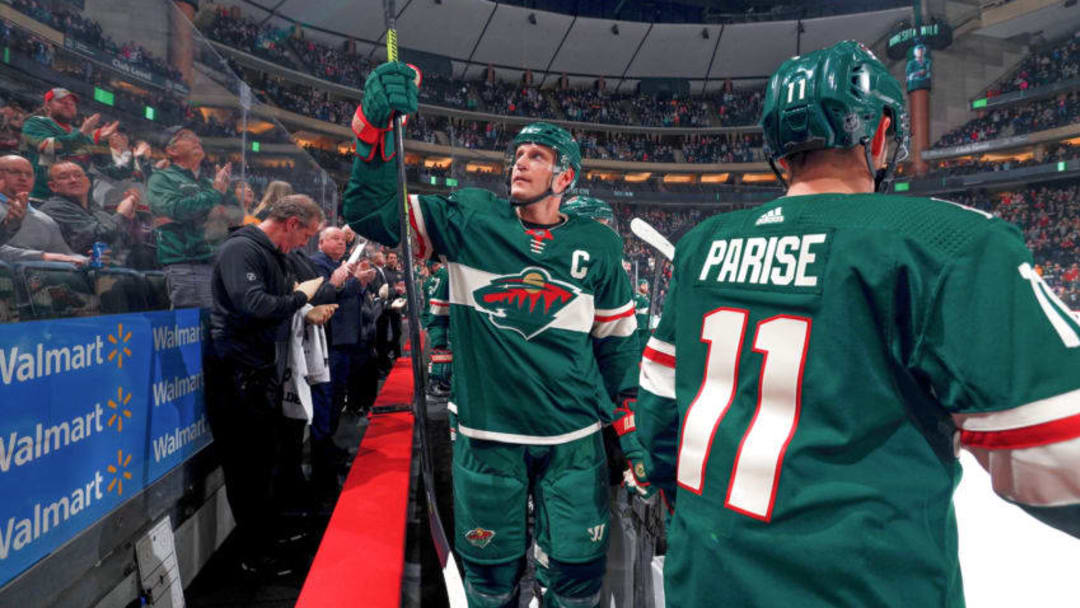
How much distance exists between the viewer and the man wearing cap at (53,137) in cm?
166

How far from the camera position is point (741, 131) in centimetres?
3256

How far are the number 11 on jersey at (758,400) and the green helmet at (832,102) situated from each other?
0.33 m

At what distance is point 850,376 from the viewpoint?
88 cm

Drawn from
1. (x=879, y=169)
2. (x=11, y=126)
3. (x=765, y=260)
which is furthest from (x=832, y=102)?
(x=11, y=126)

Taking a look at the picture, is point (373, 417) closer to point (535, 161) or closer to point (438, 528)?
point (438, 528)

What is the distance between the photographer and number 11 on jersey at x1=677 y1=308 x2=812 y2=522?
93 centimetres

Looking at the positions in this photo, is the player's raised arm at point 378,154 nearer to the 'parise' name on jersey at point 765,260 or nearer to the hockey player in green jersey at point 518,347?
the hockey player in green jersey at point 518,347

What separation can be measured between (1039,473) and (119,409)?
239 cm

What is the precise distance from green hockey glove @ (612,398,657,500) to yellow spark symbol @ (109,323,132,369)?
1.69 m

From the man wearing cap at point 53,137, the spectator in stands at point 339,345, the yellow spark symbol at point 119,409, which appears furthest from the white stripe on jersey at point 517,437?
the spectator in stands at point 339,345

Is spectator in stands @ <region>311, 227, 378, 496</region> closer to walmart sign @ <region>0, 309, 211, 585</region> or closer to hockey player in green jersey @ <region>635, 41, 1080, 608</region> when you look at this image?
walmart sign @ <region>0, 309, 211, 585</region>

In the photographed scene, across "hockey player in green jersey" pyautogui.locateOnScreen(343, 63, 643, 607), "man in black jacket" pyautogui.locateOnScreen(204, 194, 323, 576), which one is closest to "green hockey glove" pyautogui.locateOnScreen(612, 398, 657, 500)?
"hockey player in green jersey" pyautogui.locateOnScreen(343, 63, 643, 607)

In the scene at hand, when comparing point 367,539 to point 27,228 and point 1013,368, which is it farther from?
point 1013,368

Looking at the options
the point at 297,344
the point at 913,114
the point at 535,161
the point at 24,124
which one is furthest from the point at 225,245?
the point at 913,114
